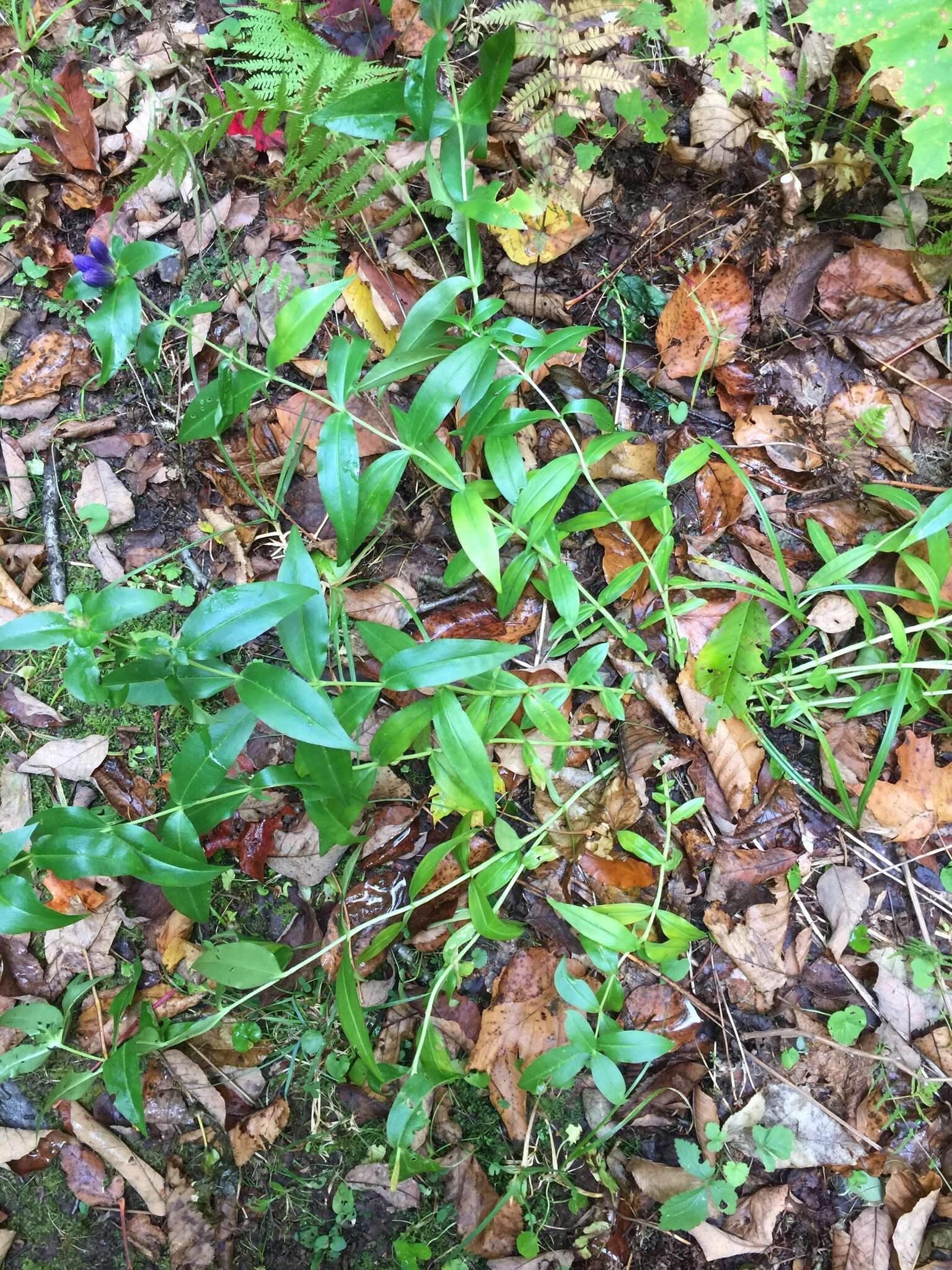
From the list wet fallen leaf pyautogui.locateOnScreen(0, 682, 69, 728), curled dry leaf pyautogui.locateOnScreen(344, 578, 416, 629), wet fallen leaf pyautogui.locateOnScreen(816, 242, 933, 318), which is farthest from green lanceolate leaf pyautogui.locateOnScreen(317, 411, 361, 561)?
wet fallen leaf pyautogui.locateOnScreen(816, 242, 933, 318)

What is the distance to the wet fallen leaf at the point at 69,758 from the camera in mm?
2812

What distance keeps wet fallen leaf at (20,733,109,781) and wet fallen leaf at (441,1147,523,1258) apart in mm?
1774

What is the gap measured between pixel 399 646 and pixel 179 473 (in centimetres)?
128

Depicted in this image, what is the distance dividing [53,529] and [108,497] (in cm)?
24

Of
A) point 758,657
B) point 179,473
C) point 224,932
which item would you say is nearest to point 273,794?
point 224,932

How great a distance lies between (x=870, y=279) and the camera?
2.79 meters

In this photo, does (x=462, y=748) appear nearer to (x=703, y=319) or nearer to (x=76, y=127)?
(x=703, y=319)

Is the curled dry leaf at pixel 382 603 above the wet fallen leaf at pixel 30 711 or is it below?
above

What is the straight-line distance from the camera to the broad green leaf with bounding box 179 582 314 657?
1.86m

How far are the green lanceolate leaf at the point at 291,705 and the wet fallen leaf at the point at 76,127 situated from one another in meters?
2.48

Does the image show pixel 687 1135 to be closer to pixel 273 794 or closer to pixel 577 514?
pixel 273 794

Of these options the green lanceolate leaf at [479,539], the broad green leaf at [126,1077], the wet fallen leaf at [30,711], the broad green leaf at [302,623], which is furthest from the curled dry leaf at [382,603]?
the broad green leaf at [126,1077]

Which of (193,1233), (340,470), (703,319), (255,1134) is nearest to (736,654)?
(703,319)

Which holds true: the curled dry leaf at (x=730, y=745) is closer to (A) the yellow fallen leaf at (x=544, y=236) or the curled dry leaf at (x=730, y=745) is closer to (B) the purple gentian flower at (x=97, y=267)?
(A) the yellow fallen leaf at (x=544, y=236)
